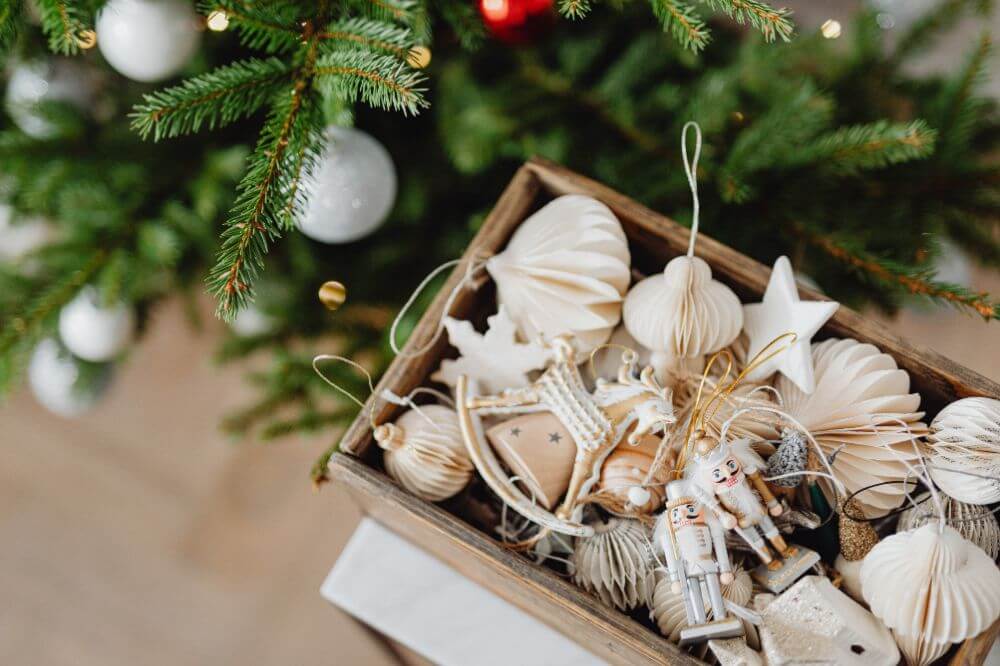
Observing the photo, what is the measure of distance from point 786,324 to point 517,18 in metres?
0.39

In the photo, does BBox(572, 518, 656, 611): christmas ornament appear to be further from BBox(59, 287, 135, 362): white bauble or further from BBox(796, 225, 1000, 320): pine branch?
BBox(59, 287, 135, 362): white bauble

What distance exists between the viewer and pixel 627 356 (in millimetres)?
640

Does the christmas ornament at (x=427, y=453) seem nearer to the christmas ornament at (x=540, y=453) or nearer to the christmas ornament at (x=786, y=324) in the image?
the christmas ornament at (x=540, y=453)

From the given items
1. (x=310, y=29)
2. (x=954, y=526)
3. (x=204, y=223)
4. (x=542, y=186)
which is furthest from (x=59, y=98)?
(x=954, y=526)

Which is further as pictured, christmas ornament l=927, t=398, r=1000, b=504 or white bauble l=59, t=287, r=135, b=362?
white bauble l=59, t=287, r=135, b=362

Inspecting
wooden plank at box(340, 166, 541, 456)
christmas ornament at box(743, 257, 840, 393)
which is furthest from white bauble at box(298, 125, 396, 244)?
christmas ornament at box(743, 257, 840, 393)

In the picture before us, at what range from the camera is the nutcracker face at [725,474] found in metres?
0.57

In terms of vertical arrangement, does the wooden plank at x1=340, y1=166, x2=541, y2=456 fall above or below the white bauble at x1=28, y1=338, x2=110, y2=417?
above

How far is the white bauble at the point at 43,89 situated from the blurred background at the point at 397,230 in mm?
19

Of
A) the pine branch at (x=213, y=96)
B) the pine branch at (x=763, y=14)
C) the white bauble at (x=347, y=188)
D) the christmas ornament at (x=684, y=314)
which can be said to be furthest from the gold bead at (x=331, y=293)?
the pine branch at (x=763, y=14)

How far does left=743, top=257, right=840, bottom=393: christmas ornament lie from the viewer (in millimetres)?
613

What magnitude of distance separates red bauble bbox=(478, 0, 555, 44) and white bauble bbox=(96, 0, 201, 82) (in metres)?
0.28

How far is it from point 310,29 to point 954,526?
2.12 feet

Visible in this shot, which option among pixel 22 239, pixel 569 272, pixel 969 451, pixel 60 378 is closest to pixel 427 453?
pixel 569 272
